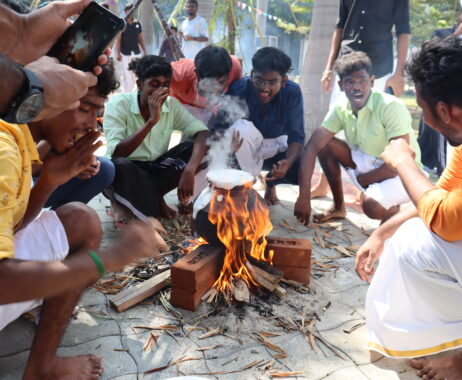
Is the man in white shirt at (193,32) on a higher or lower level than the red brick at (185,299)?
higher

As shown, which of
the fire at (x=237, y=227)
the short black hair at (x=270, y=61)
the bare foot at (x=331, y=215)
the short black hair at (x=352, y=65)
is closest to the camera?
the fire at (x=237, y=227)

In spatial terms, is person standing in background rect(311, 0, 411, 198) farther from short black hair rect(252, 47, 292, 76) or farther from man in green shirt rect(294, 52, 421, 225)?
short black hair rect(252, 47, 292, 76)

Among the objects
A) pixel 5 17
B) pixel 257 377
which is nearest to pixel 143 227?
pixel 257 377

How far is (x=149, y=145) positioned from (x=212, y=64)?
3.60 feet

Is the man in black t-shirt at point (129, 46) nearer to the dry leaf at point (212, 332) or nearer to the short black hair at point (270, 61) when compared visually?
the short black hair at point (270, 61)

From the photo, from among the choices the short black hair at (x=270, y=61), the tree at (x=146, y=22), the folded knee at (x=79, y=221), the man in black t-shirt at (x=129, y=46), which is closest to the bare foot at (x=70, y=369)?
the folded knee at (x=79, y=221)

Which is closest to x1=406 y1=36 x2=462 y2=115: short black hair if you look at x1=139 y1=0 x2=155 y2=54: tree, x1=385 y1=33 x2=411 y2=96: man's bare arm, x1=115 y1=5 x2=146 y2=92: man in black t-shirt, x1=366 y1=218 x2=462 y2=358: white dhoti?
x1=366 y1=218 x2=462 y2=358: white dhoti

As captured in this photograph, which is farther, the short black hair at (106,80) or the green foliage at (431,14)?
the green foliage at (431,14)

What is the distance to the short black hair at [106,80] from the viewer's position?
272cm

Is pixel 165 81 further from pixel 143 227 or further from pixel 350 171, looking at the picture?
pixel 143 227

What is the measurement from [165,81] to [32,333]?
102 inches

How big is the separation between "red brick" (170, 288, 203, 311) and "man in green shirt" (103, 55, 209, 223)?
1416 millimetres

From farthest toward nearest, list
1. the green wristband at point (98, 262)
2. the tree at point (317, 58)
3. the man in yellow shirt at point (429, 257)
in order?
the tree at point (317, 58), the man in yellow shirt at point (429, 257), the green wristband at point (98, 262)

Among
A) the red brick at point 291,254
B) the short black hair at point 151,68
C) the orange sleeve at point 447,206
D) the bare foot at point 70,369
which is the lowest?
the bare foot at point 70,369
